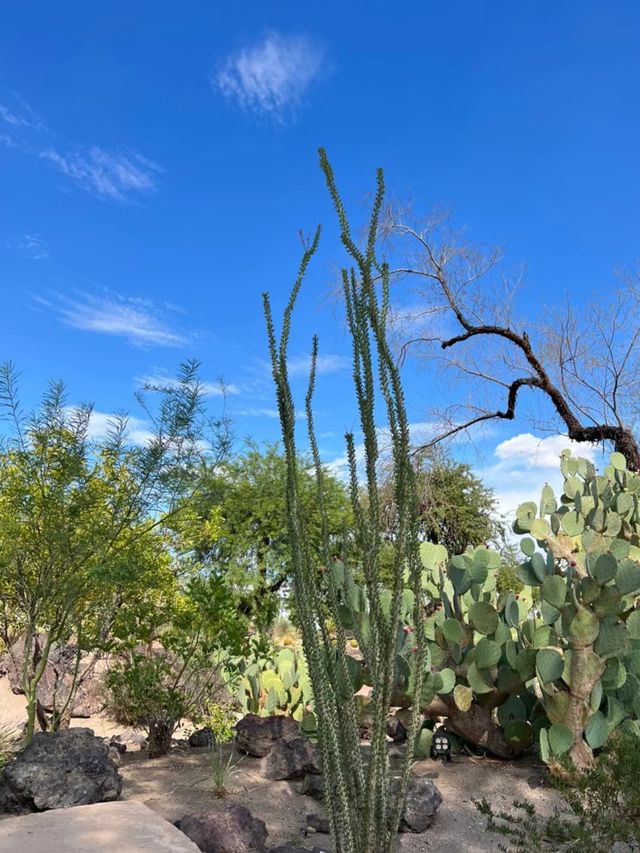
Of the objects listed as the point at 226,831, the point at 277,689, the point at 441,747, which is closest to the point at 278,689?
the point at 277,689

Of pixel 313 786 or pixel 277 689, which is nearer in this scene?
pixel 313 786

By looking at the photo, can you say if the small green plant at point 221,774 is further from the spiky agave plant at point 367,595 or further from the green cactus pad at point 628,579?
→ the green cactus pad at point 628,579

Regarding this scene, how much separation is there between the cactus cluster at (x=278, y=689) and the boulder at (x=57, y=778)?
5.87ft

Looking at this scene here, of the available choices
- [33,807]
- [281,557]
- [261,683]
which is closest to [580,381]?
[281,557]

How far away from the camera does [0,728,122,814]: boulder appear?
4.06m

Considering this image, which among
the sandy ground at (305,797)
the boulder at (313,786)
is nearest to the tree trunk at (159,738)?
the sandy ground at (305,797)

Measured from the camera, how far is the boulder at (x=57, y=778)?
4.06 metres

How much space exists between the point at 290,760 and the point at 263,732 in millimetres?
559

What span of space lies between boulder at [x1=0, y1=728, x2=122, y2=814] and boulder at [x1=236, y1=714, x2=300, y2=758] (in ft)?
3.73

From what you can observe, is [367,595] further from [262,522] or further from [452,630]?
[262,522]

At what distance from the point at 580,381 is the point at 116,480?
9600mm

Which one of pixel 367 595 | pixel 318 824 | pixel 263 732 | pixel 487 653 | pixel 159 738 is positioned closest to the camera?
pixel 367 595

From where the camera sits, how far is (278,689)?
19.6 feet

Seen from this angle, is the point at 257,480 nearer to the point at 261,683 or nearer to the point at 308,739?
the point at 261,683
